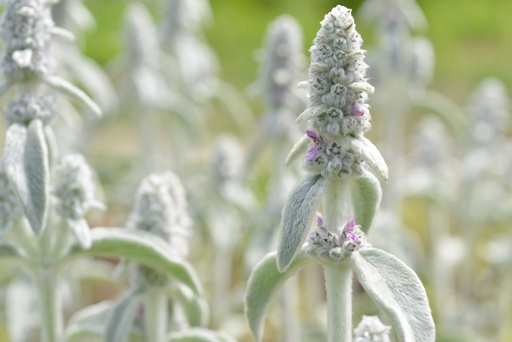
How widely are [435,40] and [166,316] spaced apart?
246 inches

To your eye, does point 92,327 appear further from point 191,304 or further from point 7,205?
point 7,205

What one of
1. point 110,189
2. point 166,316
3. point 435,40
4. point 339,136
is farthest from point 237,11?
point 339,136

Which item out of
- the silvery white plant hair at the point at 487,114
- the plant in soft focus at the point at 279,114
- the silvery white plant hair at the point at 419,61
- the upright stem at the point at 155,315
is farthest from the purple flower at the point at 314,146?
the silvery white plant hair at the point at 487,114

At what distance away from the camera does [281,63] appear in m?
2.80

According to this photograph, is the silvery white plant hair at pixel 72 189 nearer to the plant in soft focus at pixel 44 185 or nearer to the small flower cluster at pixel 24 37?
the plant in soft focus at pixel 44 185

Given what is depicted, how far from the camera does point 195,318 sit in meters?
2.12

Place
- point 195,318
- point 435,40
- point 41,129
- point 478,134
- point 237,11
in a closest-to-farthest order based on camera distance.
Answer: point 41,129, point 195,318, point 478,134, point 435,40, point 237,11

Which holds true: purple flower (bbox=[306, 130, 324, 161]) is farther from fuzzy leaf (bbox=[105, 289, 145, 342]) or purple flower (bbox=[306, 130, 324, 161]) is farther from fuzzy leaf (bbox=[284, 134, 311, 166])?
fuzzy leaf (bbox=[105, 289, 145, 342])

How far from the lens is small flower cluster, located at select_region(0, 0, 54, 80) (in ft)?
5.79

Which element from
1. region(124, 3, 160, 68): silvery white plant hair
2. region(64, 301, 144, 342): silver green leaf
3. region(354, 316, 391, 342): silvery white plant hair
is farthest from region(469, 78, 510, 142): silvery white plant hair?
region(354, 316, 391, 342): silvery white plant hair

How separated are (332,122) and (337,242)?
0.22m

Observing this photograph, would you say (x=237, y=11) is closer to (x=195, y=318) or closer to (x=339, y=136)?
(x=195, y=318)

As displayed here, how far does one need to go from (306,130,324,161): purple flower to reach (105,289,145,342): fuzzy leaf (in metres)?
0.73

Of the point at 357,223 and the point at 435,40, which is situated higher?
the point at 435,40
